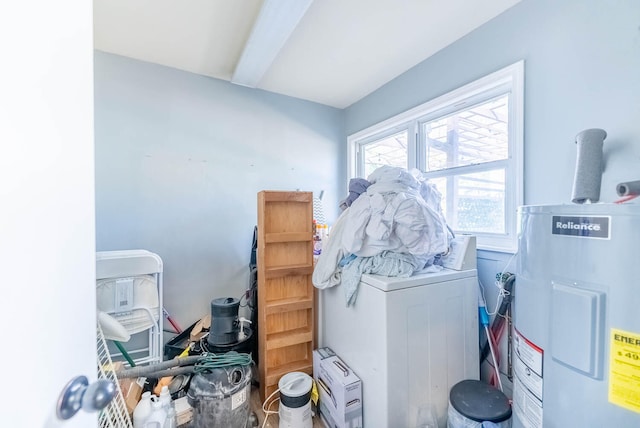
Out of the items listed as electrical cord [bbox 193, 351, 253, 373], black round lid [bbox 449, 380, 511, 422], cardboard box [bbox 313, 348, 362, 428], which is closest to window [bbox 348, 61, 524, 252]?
black round lid [bbox 449, 380, 511, 422]

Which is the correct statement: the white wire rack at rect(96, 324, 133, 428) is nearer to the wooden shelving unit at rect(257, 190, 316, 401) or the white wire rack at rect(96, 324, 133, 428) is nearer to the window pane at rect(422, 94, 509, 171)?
the wooden shelving unit at rect(257, 190, 316, 401)

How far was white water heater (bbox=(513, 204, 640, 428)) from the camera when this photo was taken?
1.78ft

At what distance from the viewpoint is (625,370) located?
0.54 meters

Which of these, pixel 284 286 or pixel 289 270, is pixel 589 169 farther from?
pixel 284 286

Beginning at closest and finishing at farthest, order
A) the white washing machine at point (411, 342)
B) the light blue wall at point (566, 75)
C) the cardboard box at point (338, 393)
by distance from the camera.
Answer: the light blue wall at point (566, 75) < the white washing machine at point (411, 342) < the cardboard box at point (338, 393)

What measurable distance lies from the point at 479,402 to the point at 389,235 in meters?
0.90

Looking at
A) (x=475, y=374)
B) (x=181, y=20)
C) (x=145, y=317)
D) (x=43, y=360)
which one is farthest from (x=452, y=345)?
(x=181, y=20)

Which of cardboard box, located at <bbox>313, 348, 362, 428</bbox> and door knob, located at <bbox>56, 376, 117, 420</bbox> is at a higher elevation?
door knob, located at <bbox>56, 376, 117, 420</bbox>

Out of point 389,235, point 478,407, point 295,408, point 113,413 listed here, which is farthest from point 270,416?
point 389,235

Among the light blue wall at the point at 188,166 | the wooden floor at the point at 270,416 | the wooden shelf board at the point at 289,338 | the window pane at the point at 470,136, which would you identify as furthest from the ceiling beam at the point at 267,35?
the wooden floor at the point at 270,416

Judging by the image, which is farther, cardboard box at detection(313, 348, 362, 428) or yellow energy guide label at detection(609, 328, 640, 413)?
cardboard box at detection(313, 348, 362, 428)

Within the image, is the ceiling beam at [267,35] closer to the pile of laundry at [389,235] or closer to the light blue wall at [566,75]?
the light blue wall at [566,75]

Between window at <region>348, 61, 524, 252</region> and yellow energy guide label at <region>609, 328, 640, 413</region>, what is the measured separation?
1.09 metres

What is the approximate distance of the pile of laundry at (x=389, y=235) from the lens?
4.55 ft
